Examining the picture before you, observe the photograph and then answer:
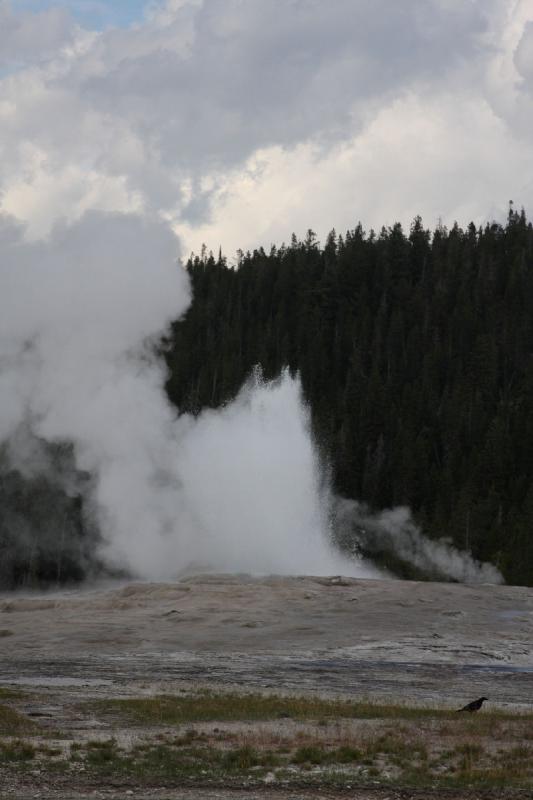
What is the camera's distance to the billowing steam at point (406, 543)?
90062mm

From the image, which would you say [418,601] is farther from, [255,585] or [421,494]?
[421,494]

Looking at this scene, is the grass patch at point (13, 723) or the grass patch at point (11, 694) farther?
the grass patch at point (11, 694)

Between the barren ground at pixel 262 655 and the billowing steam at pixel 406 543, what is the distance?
99.0 feet

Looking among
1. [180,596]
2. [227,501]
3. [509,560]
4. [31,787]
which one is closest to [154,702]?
[31,787]

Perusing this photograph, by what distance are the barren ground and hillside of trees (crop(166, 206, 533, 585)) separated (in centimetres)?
3722

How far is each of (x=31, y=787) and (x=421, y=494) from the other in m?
90.6

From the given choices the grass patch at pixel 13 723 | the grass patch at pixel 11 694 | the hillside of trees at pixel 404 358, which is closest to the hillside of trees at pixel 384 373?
the hillside of trees at pixel 404 358

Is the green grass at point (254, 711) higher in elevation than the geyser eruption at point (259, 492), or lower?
lower

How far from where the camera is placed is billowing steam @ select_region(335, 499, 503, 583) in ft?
295

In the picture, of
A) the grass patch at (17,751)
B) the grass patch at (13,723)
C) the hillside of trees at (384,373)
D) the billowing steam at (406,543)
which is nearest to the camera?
the grass patch at (17,751)

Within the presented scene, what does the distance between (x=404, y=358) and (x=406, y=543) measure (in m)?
35.5

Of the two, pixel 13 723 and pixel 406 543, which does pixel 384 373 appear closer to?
pixel 406 543

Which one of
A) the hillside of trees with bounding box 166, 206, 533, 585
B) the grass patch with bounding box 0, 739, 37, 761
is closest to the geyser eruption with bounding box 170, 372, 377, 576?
the hillside of trees with bounding box 166, 206, 533, 585

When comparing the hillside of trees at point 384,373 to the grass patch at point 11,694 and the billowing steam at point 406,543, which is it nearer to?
the billowing steam at point 406,543
